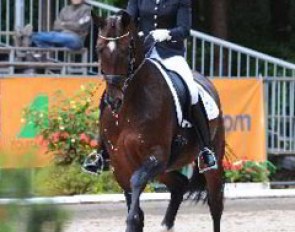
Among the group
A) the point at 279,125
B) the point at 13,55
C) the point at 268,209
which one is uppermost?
the point at 13,55

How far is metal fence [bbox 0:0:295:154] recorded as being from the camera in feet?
48.1

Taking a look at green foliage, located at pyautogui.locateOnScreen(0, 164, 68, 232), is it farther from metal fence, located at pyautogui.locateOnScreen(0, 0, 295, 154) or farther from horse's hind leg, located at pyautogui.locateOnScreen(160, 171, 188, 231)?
metal fence, located at pyautogui.locateOnScreen(0, 0, 295, 154)

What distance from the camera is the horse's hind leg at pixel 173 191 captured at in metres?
9.98

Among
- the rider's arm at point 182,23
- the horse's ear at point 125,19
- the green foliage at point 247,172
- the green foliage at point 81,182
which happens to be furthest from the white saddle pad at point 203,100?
the green foliage at point 247,172

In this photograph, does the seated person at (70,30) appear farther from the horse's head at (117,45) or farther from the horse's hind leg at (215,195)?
the horse's head at (117,45)

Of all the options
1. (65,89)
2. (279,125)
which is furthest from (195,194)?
(279,125)

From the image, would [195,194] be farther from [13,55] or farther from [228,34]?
[228,34]

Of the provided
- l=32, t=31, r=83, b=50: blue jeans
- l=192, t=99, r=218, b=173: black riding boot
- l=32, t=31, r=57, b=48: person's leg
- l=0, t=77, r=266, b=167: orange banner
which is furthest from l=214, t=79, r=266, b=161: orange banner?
l=192, t=99, r=218, b=173: black riding boot

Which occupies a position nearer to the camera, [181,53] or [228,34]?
[181,53]

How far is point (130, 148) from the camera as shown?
838cm

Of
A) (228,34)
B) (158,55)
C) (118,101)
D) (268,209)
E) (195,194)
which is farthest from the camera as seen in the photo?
(228,34)

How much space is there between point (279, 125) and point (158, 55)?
5.87 meters

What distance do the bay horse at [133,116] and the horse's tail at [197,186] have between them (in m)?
1.07

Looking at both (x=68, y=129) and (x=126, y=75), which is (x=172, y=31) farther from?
(x=68, y=129)
